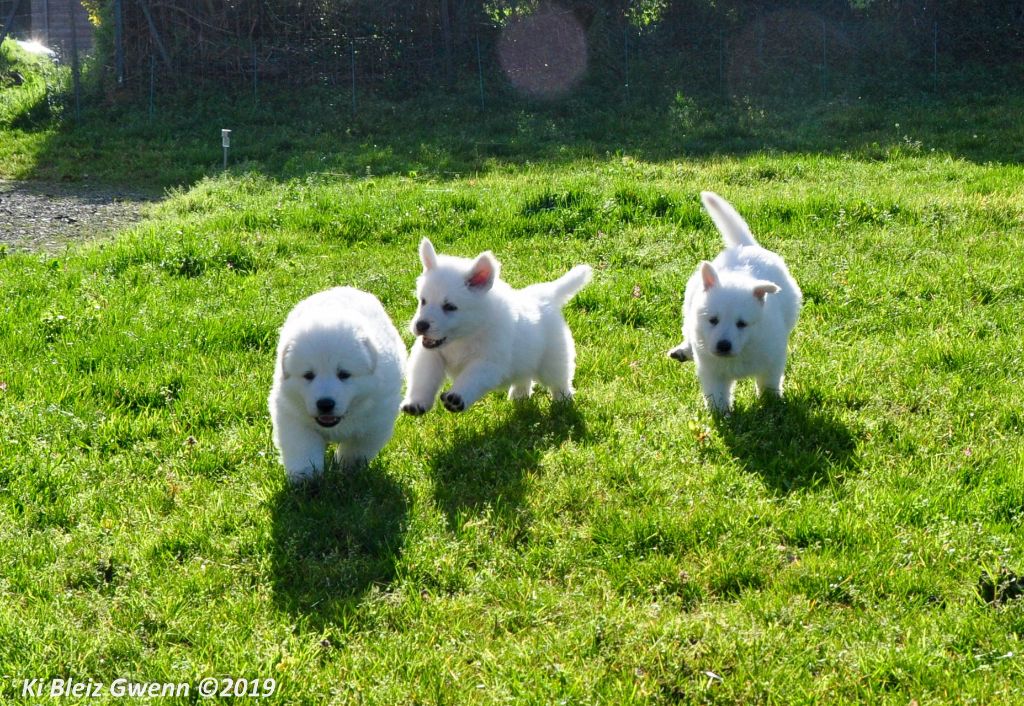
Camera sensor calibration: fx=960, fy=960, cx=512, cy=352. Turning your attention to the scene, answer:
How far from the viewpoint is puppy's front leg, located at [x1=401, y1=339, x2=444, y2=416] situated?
5012 millimetres

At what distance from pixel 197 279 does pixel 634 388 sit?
377 cm

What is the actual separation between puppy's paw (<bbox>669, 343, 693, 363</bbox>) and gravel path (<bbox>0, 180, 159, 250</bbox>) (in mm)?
6132

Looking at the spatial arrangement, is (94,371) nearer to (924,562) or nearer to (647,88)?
(924,562)

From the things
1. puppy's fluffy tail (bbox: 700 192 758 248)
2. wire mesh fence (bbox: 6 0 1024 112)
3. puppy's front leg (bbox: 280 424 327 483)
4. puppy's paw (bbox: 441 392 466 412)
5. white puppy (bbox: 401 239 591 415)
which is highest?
wire mesh fence (bbox: 6 0 1024 112)

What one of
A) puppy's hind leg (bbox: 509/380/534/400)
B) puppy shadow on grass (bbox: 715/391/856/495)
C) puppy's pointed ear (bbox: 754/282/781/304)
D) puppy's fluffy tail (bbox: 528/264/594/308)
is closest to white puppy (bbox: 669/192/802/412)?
puppy's pointed ear (bbox: 754/282/781/304)

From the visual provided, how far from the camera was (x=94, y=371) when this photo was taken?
18.8 feet

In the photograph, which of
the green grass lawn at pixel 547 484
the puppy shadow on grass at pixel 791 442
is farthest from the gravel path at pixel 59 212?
the puppy shadow on grass at pixel 791 442

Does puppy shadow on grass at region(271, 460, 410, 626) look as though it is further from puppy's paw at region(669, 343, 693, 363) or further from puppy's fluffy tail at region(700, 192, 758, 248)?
puppy's fluffy tail at region(700, 192, 758, 248)

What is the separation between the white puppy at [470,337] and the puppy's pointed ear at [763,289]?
A: 43.6 inches

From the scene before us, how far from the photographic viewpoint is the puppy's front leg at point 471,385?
4801 mm

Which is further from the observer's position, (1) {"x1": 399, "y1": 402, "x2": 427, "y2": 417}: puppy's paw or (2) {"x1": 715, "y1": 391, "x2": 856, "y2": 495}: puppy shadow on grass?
(1) {"x1": 399, "y1": 402, "x2": 427, "y2": 417}: puppy's paw

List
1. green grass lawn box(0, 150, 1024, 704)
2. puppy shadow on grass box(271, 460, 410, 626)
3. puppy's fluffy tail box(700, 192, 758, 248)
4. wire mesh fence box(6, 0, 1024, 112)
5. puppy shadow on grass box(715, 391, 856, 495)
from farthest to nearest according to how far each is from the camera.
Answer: wire mesh fence box(6, 0, 1024, 112) → puppy's fluffy tail box(700, 192, 758, 248) → puppy shadow on grass box(715, 391, 856, 495) → puppy shadow on grass box(271, 460, 410, 626) → green grass lawn box(0, 150, 1024, 704)

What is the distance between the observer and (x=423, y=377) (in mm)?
5105

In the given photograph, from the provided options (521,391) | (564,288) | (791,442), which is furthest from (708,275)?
(521,391)
